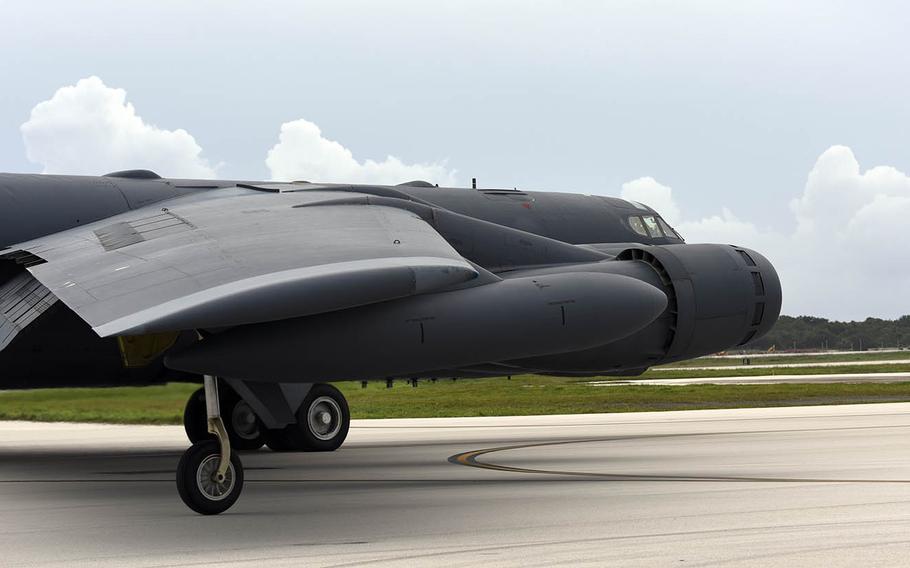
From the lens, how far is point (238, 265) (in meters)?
11.6

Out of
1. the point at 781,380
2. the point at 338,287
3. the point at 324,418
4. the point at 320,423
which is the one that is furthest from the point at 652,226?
the point at 781,380

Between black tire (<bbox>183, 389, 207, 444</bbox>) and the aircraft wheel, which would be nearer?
black tire (<bbox>183, 389, 207, 444</bbox>)

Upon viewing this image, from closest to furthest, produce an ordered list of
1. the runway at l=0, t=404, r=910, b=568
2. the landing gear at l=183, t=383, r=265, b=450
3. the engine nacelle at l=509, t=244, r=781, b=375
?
the runway at l=0, t=404, r=910, b=568 < the engine nacelle at l=509, t=244, r=781, b=375 < the landing gear at l=183, t=383, r=265, b=450

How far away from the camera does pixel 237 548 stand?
1030cm

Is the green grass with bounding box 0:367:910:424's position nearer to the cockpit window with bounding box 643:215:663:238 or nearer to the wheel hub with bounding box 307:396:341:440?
the wheel hub with bounding box 307:396:341:440

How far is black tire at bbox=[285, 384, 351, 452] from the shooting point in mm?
22422

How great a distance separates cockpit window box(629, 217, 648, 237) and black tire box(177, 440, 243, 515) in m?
12.1

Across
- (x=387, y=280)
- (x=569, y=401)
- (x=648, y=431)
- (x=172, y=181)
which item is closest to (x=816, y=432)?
(x=648, y=431)

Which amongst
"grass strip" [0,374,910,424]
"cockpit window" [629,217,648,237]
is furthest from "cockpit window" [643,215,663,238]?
"grass strip" [0,374,910,424]

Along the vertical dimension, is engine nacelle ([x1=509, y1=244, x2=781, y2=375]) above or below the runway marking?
above

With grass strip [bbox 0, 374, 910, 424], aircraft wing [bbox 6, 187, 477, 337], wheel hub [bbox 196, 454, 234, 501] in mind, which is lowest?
grass strip [bbox 0, 374, 910, 424]

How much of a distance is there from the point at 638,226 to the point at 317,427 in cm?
748

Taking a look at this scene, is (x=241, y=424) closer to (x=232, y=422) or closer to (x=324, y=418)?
(x=232, y=422)

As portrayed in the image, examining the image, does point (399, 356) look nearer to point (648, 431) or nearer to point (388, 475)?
point (388, 475)
